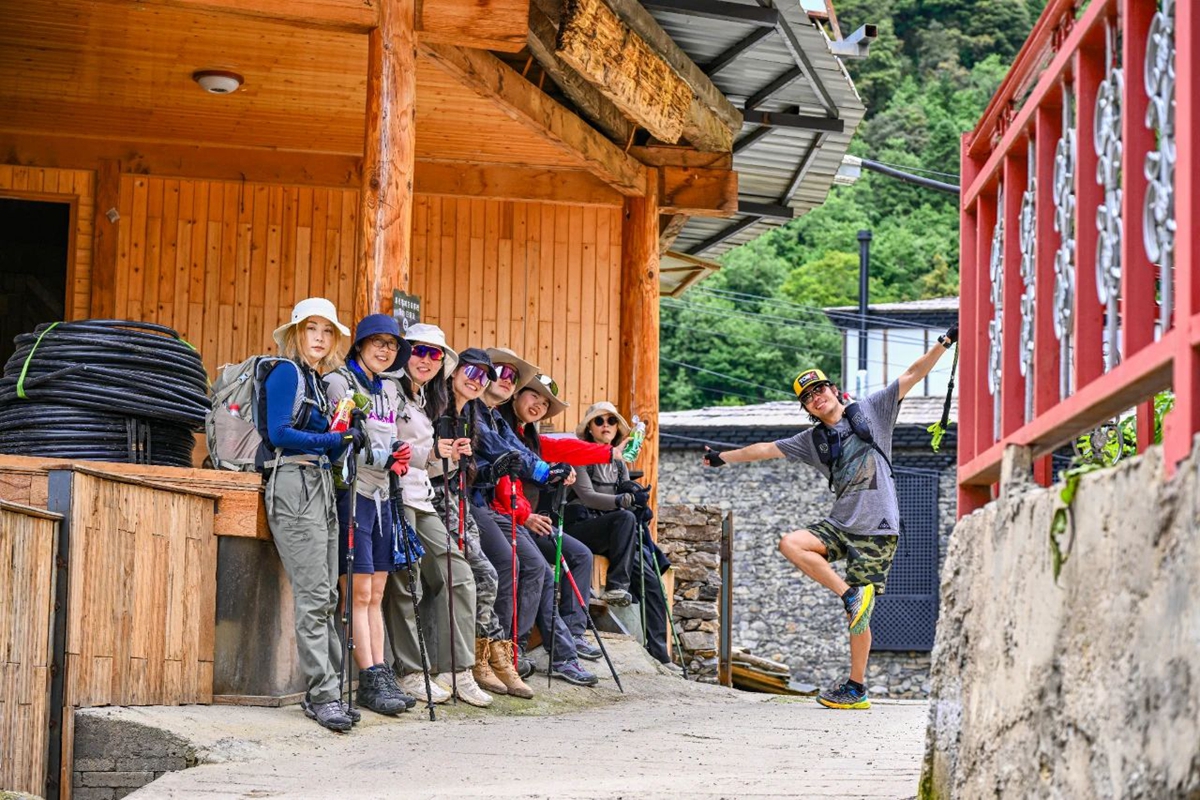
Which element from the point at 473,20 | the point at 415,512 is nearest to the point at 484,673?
the point at 415,512

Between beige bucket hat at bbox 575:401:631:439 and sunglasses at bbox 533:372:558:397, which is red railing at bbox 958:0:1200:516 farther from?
beige bucket hat at bbox 575:401:631:439

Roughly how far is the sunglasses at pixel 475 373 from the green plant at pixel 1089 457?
12.1ft

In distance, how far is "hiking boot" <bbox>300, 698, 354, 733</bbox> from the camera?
7.04m

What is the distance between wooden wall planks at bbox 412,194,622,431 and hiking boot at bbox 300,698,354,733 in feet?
19.1

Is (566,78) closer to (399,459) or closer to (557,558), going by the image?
(557,558)

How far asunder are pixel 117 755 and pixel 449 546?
2.43m

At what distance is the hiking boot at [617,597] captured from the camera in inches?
465

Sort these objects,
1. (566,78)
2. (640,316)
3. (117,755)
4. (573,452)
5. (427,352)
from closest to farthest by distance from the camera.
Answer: (117,755), (427,352), (573,452), (566,78), (640,316)

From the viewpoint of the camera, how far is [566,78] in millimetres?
11344

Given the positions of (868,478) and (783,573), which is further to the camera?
(783,573)

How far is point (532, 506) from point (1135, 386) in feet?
25.0

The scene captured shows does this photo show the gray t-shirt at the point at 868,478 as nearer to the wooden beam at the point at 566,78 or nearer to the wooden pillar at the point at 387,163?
the wooden pillar at the point at 387,163

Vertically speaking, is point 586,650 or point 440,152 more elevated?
point 440,152

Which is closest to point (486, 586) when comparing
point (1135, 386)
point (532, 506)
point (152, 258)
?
point (532, 506)
